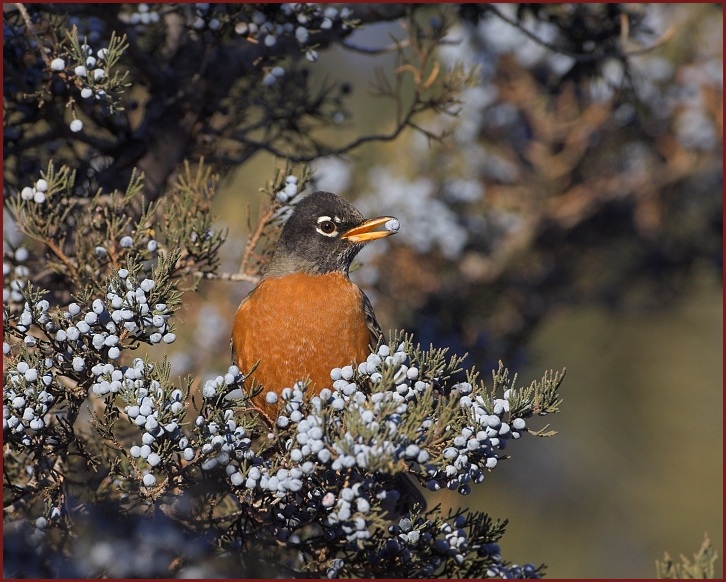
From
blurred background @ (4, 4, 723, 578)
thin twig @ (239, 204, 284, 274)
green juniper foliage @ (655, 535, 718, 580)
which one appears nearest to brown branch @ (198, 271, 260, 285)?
thin twig @ (239, 204, 284, 274)

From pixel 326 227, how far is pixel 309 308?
479 mm

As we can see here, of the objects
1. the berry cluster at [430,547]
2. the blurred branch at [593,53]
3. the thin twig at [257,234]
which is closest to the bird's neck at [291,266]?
the thin twig at [257,234]

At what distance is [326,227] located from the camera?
12.9 feet

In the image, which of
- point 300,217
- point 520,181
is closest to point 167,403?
point 300,217

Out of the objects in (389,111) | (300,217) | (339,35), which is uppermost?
(389,111)

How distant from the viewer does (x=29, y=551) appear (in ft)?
9.75

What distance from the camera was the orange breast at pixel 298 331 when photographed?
11.5 feet

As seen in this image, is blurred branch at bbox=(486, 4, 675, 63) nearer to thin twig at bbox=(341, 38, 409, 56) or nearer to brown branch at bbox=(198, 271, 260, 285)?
thin twig at bbox=(341, 38, 409, 56)

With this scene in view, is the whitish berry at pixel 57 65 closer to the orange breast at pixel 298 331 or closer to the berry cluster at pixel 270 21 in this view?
the berry cluster at pixel 270 21

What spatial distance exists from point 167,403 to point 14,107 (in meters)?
1.82

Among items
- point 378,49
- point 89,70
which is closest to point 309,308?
point 89,70

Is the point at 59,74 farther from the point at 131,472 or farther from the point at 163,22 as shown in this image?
the point at 131,472

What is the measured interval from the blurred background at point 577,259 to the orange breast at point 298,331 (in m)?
1.17

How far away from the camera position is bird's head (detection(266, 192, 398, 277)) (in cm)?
391
